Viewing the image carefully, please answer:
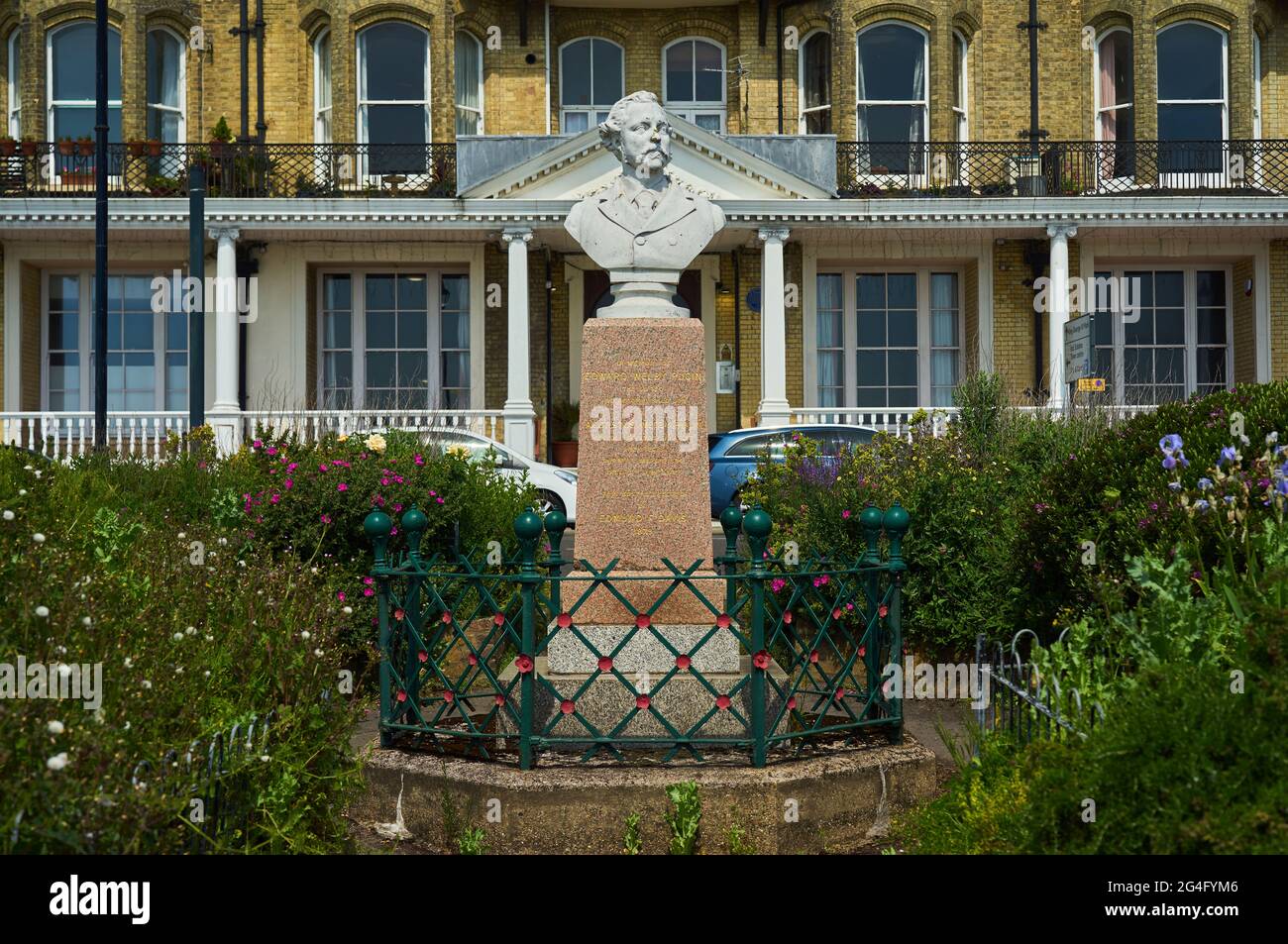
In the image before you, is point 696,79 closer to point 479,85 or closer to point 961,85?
point 479,85

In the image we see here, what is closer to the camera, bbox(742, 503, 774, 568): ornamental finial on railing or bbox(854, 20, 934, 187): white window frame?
bbox(742, 503, 774, 568): ornamental finial on railing

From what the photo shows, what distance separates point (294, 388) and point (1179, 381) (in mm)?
14620

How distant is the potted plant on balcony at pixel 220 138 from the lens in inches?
890

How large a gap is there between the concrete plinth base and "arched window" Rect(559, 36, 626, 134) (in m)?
19.9

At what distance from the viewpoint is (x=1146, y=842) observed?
428 cm

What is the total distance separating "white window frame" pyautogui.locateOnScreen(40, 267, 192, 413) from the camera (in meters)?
23.8

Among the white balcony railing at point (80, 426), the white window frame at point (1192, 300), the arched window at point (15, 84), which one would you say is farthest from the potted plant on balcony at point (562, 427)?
the arched window at point (15, 84)

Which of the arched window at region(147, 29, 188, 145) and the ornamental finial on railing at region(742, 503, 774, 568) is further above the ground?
the arched window at region(147, 29, 188, 145)

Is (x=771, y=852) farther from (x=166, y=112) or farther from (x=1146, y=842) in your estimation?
(x=166, y=112)

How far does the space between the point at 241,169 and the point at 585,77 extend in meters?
6.07

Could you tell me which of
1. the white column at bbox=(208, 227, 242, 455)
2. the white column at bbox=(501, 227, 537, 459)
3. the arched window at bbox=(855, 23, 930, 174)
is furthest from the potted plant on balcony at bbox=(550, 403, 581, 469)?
the arched window at bbox=(855, 23, 930, 174)

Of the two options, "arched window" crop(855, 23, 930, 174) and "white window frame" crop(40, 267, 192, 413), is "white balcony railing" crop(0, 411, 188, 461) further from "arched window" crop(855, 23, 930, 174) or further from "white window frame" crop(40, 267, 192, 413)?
"arched window" crop(855, 23, 930, 174)

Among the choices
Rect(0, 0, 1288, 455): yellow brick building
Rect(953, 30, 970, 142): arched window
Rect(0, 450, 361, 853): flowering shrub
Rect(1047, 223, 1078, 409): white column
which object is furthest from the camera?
Rect(953, 30, 970, 142): arched window

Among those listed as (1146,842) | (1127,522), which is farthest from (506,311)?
(1146,842)
